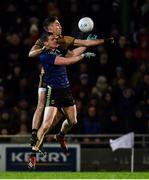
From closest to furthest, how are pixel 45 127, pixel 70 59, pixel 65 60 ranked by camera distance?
pixel 70 59 → pixel 65 60 → pixel 45 127

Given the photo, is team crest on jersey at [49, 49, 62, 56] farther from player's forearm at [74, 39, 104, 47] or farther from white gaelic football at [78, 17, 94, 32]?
white gaelic football at [78, 17, 94, 32]

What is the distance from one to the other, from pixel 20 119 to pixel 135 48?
3.33 meters

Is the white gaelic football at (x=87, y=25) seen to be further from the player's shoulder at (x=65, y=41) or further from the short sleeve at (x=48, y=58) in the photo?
the short sleeve at (x=48, y=58)

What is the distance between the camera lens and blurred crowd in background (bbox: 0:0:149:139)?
20953 millimetres

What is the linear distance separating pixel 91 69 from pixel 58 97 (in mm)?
5230

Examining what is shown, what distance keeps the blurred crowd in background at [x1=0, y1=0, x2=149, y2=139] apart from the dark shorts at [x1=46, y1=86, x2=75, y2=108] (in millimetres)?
3586

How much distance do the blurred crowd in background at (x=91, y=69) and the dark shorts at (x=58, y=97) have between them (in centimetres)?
359

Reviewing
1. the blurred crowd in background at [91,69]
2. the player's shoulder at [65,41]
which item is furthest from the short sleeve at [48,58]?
the blurred crowd in background at [91,69]

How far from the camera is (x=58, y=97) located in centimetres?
1694

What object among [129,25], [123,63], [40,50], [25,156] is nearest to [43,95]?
[40,50]

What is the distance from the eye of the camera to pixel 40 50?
1675 cm

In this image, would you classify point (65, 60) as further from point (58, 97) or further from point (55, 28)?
point (58, 97)

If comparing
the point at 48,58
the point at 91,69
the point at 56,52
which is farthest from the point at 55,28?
the point at 91,69

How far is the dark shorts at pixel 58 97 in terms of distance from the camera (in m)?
16.9
